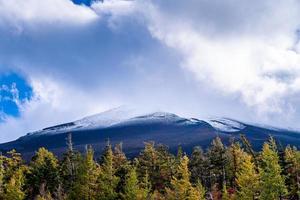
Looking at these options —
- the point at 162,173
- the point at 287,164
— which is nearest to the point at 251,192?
the point at 287,164

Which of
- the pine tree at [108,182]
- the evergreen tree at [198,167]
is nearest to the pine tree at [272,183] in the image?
the evergreen tree at [198,167]

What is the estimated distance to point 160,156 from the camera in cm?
10781

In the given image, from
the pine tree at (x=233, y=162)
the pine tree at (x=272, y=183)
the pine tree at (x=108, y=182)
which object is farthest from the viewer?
the pine tree at (x=233, y=162)

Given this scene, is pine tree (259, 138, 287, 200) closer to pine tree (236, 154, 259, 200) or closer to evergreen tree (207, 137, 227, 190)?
pine tree (236, 154, 259, 200)

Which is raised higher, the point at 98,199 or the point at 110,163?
the point at 110,163

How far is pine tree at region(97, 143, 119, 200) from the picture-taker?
304 ft

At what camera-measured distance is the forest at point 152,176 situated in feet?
270

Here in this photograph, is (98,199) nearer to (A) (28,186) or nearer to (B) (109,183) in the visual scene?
(B) (109,183)

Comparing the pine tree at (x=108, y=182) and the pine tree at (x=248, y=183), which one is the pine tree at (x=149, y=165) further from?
the pine tree at (x=248, y=183)

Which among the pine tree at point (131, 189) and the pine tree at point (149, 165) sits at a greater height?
the pine tree at point (149, 165)

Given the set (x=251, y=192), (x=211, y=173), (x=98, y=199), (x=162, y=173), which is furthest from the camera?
(x=211, y=173)

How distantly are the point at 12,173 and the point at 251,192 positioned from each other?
53.0 metres

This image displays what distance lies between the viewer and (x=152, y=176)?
10275 cm

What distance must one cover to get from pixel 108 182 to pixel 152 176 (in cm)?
1186
